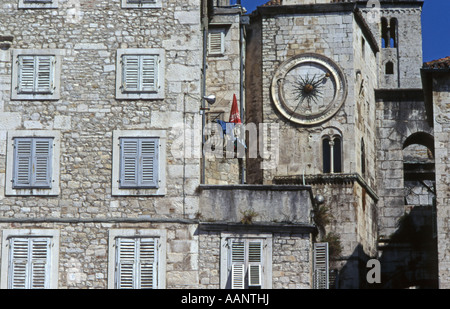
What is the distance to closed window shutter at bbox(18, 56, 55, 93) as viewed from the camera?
3544 cm

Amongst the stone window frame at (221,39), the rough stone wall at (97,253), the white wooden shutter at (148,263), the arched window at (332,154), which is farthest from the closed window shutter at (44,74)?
the arched window at (332,154)

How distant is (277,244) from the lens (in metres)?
34.3

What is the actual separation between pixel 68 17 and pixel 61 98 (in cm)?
254

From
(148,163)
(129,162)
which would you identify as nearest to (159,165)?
(148,163)

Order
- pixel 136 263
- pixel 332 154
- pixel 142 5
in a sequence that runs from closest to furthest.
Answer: pixel 136 263
pixel 142 5
pixel 332 154

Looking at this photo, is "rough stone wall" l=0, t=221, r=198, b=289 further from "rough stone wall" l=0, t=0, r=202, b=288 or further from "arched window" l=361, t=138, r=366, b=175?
"arched window" l=361, t=138, r=366, b=175

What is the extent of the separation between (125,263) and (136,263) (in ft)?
1.03

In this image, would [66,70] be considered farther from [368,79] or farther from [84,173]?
[368,79]

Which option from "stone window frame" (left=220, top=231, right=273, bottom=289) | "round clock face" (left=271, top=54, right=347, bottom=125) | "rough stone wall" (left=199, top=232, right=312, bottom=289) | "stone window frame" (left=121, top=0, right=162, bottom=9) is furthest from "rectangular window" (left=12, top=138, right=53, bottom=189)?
"round clock face" (left=271, top=54, right=347, bottom=125)

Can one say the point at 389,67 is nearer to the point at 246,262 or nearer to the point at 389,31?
the point at 389,31

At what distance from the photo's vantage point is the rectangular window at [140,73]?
35312mm

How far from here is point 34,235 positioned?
3419 centimetres

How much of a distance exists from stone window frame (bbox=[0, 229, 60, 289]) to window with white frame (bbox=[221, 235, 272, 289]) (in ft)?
15.4
